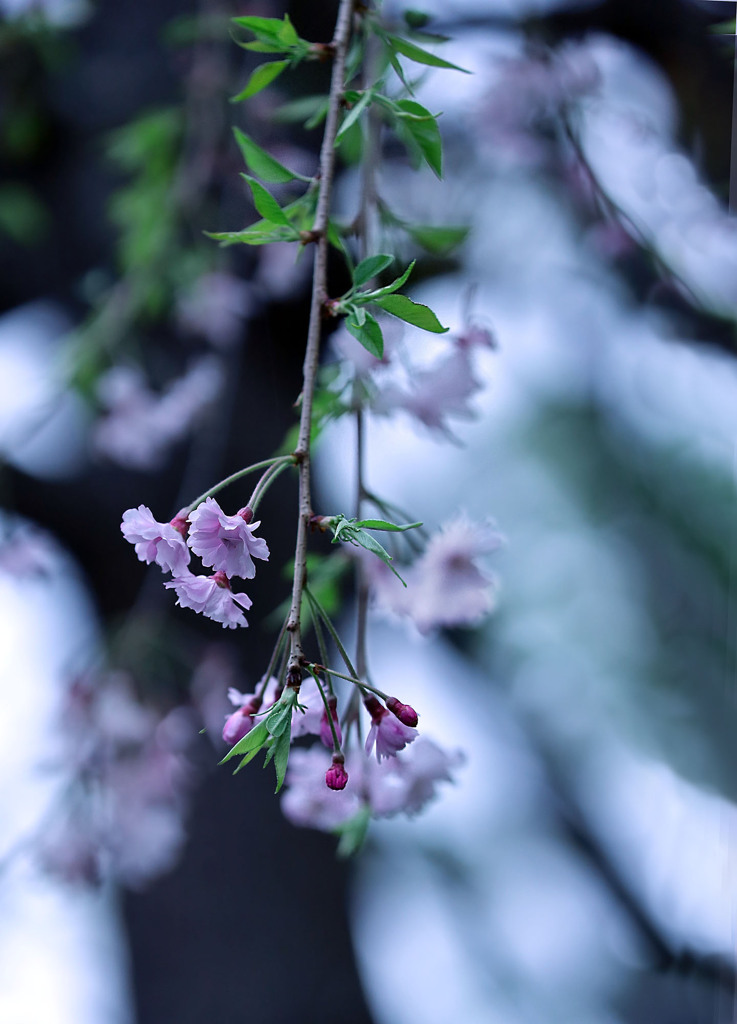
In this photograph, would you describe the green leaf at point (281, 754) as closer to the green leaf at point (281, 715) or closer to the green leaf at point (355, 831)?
the green leaf at point (281, 715)

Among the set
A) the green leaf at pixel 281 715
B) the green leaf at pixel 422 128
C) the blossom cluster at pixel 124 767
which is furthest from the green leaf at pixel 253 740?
the blossom cluster at pixel 124 767

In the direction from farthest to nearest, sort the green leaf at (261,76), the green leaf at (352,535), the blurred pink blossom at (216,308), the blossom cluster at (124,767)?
1. the blurred pink blossom at (216,308)
2. the blossom cluster at (124,767)
3. the green leaf at (261,76)
4. the green leaf at (352,535)

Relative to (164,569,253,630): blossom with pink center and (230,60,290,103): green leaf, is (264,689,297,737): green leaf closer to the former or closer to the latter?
(164,569,253,630): blossom with pink center

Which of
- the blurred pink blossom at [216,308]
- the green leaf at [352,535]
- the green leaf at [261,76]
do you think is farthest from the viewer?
the blurred pink blossom at [216,308]

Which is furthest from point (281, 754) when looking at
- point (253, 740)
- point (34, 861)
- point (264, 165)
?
point (34, 861)

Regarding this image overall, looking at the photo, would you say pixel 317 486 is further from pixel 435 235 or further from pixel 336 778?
pixel 336 778

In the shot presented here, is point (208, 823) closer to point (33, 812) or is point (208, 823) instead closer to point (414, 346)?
point (33, 812)

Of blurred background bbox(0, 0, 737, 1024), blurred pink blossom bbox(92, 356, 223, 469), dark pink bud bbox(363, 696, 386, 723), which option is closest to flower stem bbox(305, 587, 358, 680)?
dark pink bud bbox(363, 696, 386, 723)
